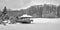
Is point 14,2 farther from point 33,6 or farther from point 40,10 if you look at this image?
point 40,10

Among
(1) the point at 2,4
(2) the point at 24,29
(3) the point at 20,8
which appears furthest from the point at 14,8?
(2) the point at 24,29

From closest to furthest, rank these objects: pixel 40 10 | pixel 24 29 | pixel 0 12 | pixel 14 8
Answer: pixel 24 29
pixel 0 12
pixel 14 8
pixel 40 10

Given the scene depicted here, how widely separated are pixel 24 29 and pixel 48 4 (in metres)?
1.56

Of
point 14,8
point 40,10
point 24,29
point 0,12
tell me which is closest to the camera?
point 24,29

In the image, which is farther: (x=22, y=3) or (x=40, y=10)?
(x=40, y=10)

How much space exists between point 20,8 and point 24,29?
1264 mm

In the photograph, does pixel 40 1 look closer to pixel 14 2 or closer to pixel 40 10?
pixel 40 10

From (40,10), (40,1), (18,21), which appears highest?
(40,1)

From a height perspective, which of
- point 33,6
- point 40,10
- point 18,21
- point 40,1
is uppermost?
point 40,1

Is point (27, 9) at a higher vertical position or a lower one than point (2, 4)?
lower

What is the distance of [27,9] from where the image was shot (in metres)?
2.78

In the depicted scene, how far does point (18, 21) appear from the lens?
109 inches

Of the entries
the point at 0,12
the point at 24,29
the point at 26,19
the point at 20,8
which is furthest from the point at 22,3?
the point at 24,29

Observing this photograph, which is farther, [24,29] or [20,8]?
[20,8]
